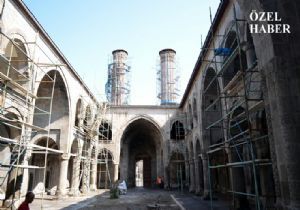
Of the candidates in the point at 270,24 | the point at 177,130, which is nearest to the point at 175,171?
the point at 177,130

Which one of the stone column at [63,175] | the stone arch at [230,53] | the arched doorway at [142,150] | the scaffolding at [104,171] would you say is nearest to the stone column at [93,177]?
the scaffolding at [104,171]

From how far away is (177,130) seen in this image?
2539cm

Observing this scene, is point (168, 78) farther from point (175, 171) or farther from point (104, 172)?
point (104, 172)

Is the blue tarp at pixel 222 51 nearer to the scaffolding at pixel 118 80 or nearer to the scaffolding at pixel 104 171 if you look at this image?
the scaffolding at pixel 104 171

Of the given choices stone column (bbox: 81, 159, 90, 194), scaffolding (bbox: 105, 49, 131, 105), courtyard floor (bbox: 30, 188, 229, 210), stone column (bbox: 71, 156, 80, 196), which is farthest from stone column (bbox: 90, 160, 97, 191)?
scaffolding (bbox: 105, 49, 131, 105)

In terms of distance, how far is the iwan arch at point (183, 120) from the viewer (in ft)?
17.2

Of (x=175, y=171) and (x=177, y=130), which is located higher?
(x=177, y=130)

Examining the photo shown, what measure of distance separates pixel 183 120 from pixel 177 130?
55.3 inches

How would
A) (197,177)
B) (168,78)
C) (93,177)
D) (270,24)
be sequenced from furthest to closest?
1. (168,78)
2. (93,177)
3. (197,177)
4. (270,24)

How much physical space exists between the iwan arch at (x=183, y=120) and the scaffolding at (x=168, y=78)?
15.5ft

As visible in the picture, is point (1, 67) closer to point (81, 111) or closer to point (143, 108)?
point (81, 111)

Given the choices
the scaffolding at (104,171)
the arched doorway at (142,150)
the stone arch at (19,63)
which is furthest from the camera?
the arched doorway at (142,150)

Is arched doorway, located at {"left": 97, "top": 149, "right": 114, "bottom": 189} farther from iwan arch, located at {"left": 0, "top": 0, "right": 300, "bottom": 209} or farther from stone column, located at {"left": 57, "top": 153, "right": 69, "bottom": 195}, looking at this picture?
stone column, located at {"left": 57, "top": 153, "right": 69, "bottom": 195}

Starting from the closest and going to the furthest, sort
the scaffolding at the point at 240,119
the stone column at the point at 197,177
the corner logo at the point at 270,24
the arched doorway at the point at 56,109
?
the corner logo at the point at 270,24 → the scaffolding at the point at 240,119 → the arched doorway at the point at 56,109 → the stone column at the point at 197,177
